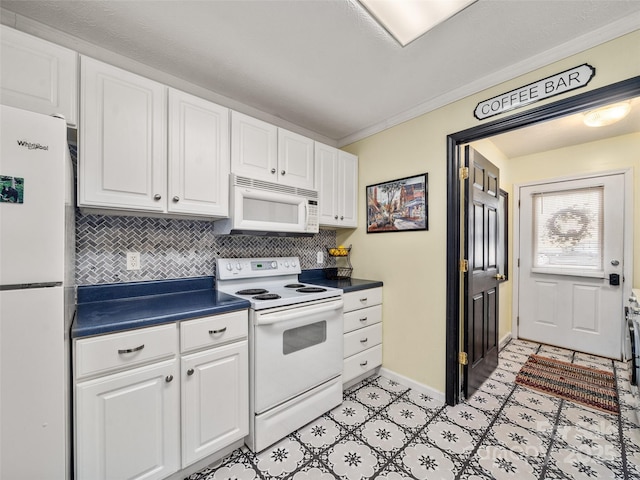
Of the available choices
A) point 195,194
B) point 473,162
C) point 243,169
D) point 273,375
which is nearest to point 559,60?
point 473,162

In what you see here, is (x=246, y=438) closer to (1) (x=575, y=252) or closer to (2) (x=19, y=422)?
(2) (x=19, y=422)

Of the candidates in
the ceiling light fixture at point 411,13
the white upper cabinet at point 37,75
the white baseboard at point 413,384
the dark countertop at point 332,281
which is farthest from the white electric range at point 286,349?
the ceiling light fixture at point 411,13

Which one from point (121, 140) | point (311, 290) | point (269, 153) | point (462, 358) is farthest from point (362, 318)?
point (121, 140)

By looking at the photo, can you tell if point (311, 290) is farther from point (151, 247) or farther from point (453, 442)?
point (453, 442)

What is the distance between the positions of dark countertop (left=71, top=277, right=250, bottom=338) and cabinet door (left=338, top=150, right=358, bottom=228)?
138 centimetres

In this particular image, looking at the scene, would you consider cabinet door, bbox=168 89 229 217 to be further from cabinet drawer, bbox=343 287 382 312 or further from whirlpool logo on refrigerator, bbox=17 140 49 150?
cabinet drawer, bbox=343 287 382 312

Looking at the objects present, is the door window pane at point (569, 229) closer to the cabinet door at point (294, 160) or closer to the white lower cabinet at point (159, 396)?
the cabinet door at point (294, 160)

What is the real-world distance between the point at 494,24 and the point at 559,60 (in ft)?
1.76

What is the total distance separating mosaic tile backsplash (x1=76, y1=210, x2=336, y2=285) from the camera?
1.66m

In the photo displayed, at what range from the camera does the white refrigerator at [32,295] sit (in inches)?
33.8

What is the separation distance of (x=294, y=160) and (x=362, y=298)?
1.34m

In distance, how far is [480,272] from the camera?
7.89 feet

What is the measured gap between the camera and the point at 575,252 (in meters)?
3.26

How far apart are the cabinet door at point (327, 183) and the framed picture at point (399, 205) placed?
1.24 feet
